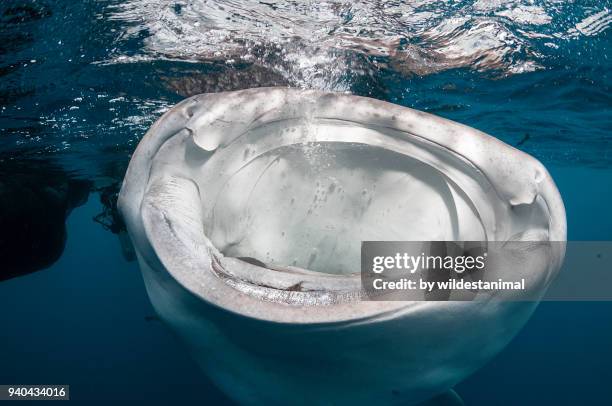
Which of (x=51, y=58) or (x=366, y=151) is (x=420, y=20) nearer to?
(x=366, y=151)

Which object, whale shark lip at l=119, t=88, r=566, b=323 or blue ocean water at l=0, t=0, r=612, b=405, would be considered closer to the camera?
whale shark lip at l=119, t=88, r=566, b=323

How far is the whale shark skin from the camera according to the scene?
1.51 meters

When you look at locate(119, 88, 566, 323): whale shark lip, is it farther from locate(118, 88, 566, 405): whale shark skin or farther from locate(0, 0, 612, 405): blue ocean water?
locate(0, 0, 612, 405): blue ocean water

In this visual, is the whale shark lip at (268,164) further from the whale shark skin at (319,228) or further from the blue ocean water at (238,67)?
the blue ocean water at (238,67)

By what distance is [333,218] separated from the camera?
7.92ft

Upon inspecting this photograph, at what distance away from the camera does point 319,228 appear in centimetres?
242

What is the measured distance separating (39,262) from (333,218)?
527 centimetres

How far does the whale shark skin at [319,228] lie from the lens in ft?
4.97

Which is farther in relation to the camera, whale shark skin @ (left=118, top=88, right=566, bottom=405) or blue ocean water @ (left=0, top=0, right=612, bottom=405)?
blue ocean water @ (left=0, top=0, right=612, bottom=405)

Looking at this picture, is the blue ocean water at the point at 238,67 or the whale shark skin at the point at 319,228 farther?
the blue ocean water at the point at 238,67

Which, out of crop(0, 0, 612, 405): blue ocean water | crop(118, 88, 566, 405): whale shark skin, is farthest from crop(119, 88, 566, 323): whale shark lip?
crop(0, 0, 612, 405): blue ocean water

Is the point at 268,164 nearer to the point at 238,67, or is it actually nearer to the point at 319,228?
the point at 319,228

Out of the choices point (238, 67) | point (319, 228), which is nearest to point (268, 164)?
point (319, 228)

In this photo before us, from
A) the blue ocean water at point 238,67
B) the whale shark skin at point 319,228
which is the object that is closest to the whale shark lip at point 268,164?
the whale shark skin at point 319,228
